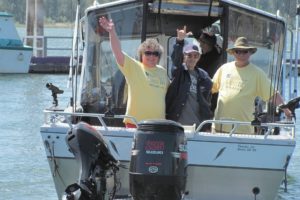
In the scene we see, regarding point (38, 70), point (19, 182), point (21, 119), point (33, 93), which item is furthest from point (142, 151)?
point (38, 70)

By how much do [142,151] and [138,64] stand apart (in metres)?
1.52

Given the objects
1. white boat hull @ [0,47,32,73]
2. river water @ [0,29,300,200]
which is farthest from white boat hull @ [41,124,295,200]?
white boat hull @ [0,47,32,73]

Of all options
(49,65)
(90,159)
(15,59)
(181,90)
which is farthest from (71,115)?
(49,65)

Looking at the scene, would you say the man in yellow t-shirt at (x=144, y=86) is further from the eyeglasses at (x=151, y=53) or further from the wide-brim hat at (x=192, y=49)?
the wide-brim hat at (x=192, y=49)

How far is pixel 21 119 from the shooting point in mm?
23562

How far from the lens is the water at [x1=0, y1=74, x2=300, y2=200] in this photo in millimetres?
14484

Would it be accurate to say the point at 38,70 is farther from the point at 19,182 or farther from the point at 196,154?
the point at 196,154

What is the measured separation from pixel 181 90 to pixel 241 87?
660 mm

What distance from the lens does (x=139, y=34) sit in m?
12.2

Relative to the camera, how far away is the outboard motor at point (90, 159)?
9.66 metres

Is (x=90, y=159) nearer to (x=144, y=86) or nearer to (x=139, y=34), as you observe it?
(x=144, y=86)

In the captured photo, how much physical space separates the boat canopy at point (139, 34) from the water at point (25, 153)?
2.53 meters

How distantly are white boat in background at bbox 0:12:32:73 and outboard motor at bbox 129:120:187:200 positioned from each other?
28.5 meters

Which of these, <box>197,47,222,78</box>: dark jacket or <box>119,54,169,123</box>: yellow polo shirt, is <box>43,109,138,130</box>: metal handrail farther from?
<box>197,47,222,78</box>: dark jacket
